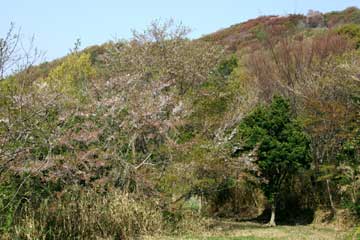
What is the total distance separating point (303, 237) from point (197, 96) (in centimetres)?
616

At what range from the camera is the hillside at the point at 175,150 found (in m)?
11.0

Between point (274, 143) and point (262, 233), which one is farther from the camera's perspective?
point (274, 143)

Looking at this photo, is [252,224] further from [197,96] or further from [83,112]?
[83,112]

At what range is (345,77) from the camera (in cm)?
1772

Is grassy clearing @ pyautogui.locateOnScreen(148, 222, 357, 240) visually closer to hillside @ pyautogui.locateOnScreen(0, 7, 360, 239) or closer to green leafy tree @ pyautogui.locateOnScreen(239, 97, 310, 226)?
hillside @ pyautogui.locateOnScreen(0, 7, 360, 239)

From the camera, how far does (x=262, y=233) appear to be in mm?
14219

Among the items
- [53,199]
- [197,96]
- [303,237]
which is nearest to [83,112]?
[53,199]

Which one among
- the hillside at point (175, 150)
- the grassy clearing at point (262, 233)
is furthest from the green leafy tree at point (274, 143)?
the grassy clearing at point (262, 233)

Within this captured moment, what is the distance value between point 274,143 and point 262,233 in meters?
2.86

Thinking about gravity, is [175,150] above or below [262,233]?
above

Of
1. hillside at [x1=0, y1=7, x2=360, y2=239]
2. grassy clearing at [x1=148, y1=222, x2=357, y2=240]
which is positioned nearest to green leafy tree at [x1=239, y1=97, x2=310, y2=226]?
hillside at [x1=0, y1=7, x2=360, y2=239]

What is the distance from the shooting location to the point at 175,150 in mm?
14375

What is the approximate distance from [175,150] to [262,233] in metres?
3.19

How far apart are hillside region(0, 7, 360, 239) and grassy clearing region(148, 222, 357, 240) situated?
2.6 inches
